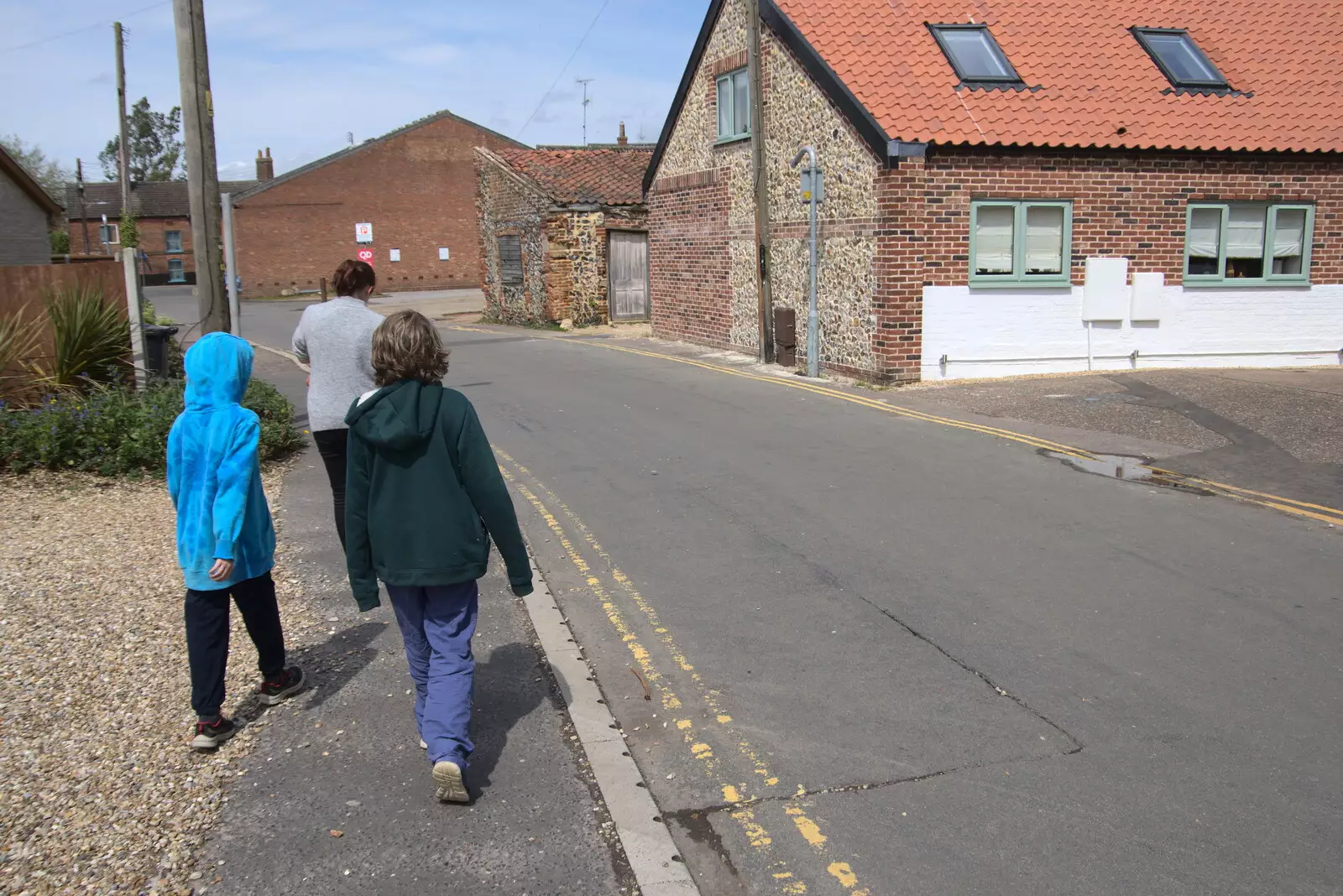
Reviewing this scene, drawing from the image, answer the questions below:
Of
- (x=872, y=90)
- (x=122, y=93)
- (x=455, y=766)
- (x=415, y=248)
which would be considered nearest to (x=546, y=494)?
(x=455, y=766)

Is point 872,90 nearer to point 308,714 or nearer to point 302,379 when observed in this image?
point 302,379

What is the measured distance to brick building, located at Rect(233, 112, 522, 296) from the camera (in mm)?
54844

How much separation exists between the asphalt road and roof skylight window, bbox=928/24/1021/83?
322 inches

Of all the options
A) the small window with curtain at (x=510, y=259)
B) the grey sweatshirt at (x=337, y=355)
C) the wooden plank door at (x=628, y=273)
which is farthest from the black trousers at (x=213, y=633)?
the small window with curtain at (x=510, y=259)

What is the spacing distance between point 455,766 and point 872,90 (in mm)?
13504

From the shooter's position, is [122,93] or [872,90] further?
[122,93]

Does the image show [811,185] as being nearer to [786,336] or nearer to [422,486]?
[786,336]

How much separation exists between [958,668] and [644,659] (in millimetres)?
1510

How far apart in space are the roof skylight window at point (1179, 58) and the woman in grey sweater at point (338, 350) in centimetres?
1471

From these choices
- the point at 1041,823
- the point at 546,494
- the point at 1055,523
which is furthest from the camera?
the point at 546,494

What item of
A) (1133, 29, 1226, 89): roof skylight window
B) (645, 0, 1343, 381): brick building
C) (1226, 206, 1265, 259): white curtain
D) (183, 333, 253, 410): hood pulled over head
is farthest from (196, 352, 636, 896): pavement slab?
(1133, 29, 1226, 89): roof skylight window

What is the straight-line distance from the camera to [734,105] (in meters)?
19.4

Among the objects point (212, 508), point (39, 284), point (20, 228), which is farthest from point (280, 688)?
point (20, 228)

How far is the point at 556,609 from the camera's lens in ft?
19.9
